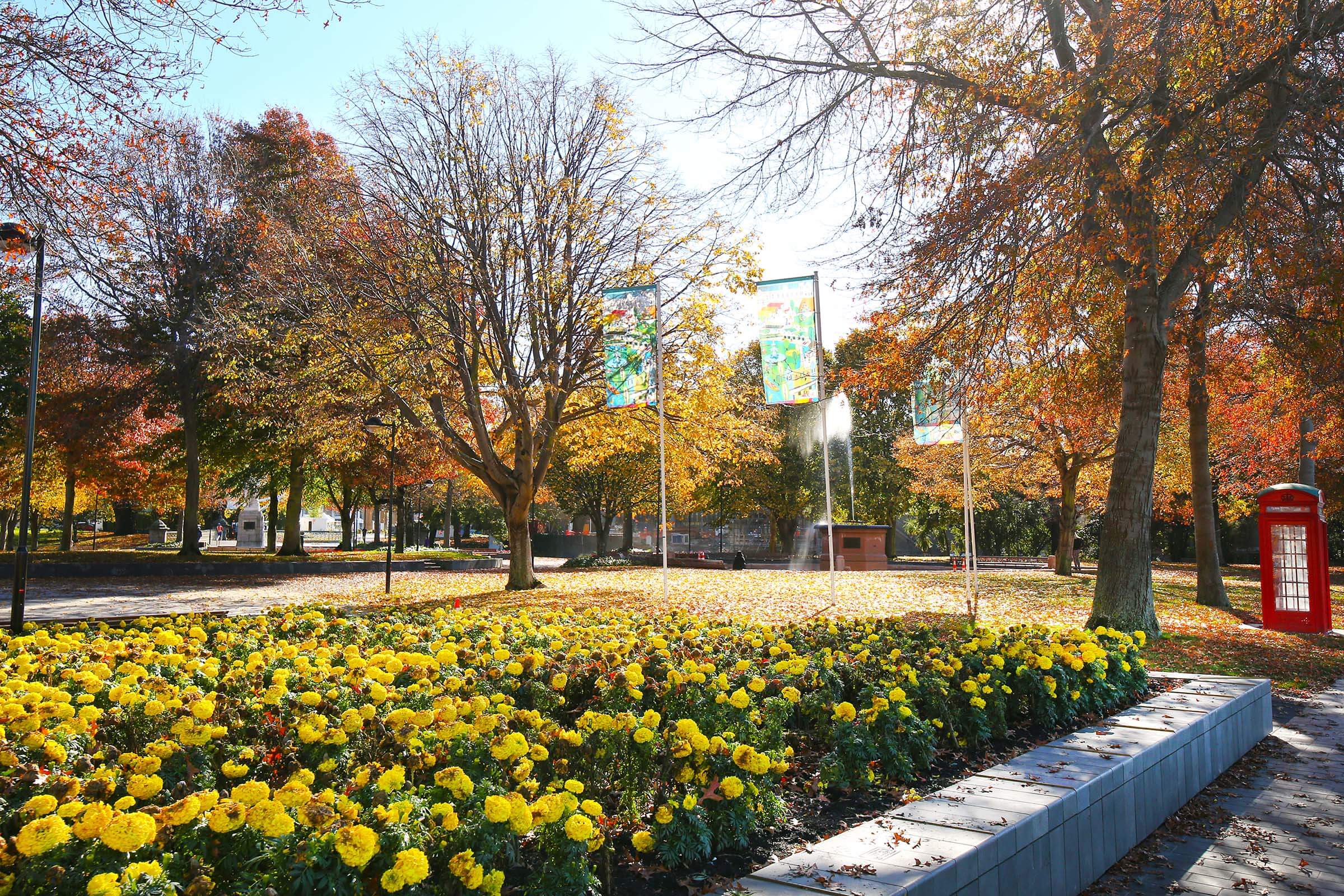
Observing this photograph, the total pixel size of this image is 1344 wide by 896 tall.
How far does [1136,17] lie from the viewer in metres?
8.16

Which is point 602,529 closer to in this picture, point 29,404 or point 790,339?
point 790,339

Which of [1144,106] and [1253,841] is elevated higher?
[1144,106]

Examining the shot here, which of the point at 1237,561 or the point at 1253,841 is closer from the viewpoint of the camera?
the point at 1253,841

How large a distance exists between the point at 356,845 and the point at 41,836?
30.6 inches

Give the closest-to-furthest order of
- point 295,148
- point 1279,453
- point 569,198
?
point 569,198 → point 1279,453 → point 295,148

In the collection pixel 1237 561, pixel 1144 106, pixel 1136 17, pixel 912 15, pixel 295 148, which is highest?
pixel 295 148

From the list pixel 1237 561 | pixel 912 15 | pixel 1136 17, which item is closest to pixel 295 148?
pixel 912 15

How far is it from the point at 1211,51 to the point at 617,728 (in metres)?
8.69

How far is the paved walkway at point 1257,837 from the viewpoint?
3.96m

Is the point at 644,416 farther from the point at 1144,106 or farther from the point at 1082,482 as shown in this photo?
the point at 1082,482

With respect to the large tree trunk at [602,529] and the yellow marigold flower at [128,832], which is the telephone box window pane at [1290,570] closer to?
the yellow marigold flower at [128,832]

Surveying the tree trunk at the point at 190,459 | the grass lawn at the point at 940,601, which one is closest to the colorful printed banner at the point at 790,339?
→ the grass lawn at the point at 940,601

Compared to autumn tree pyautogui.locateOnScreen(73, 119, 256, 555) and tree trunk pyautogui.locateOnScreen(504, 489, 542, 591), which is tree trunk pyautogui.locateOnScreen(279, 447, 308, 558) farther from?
tree trunk pyautogui.locateOnScreen(504, 489, 542, 591)

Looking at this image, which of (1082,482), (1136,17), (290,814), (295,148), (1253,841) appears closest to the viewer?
(290,814)
